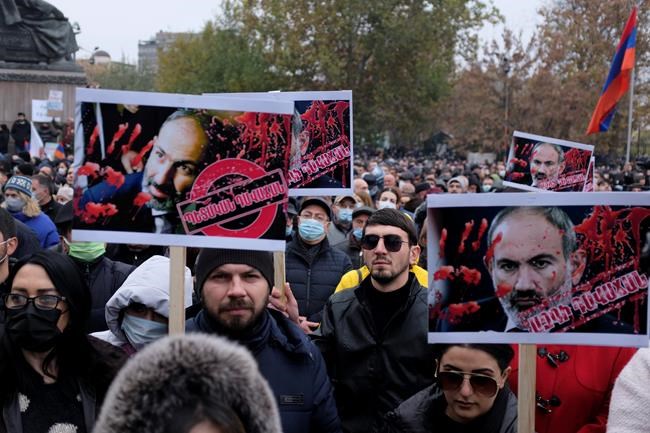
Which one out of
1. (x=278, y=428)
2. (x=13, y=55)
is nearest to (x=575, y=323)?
(x=278, y=428)

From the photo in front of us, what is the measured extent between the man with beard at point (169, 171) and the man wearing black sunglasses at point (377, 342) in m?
1.26

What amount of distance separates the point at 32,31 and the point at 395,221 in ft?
92.2

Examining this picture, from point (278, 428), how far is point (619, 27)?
4350cm

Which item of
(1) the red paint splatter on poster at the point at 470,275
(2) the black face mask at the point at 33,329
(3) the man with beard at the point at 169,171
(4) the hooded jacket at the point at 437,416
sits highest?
(3) the man with beard at the point at 169,171

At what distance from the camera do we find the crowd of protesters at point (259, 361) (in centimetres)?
226

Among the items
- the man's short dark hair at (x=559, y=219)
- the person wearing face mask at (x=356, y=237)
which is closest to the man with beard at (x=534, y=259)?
the man's short dark hair at (x=559, y=219)

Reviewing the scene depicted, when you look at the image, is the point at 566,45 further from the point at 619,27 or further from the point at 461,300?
the point at 461,300

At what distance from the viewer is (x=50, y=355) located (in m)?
3.66

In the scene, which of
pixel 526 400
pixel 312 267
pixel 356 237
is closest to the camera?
pixel 526 400

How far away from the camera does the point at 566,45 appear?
157 ft

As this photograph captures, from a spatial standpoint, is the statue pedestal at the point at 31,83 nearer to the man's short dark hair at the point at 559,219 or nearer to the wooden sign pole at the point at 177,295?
the wooden sign pole at the point at 177,295

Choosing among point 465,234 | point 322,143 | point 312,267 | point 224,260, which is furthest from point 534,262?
point 312,267

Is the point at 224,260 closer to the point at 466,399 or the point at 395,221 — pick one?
the point at 466,399

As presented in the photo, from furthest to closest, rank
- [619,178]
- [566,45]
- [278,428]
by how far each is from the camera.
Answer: [566,45] → [619,178] → [278,428]
